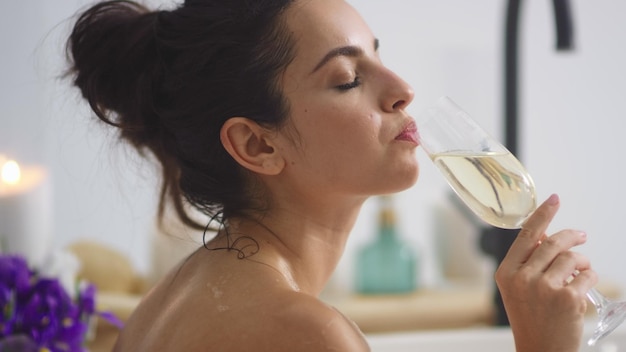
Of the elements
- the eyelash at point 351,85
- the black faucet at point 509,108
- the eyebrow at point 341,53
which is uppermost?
the eyebrow at point 341,53

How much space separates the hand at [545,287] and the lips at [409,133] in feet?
0.53

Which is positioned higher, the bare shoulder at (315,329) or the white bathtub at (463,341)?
the bare shoulder at (315,329)

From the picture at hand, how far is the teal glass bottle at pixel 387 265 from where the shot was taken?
239cm

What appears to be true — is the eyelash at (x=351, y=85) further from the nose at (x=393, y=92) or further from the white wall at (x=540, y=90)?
the white wall at (x=540, y=90)

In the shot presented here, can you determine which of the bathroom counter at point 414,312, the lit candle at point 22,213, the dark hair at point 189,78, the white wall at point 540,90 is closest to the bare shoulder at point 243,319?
the dark hair at point 189,78

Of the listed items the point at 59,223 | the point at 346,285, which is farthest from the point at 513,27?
the point at 59,223

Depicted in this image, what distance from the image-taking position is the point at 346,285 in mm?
2369

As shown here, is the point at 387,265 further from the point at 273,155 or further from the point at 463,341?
the point at 273,155

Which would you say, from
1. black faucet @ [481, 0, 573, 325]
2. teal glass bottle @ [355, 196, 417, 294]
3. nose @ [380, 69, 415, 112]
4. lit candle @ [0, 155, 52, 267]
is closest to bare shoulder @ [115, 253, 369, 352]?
nose @ [380, 69, 415, 112]

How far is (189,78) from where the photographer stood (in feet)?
3.66

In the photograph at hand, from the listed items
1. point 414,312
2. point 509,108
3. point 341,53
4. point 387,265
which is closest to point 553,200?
point 341,53

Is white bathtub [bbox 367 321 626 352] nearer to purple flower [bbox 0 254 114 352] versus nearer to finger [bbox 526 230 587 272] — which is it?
purple flower [bbox 0 254 114 352]

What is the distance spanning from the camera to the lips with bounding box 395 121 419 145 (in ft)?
3.48

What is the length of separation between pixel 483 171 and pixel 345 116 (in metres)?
0.16
